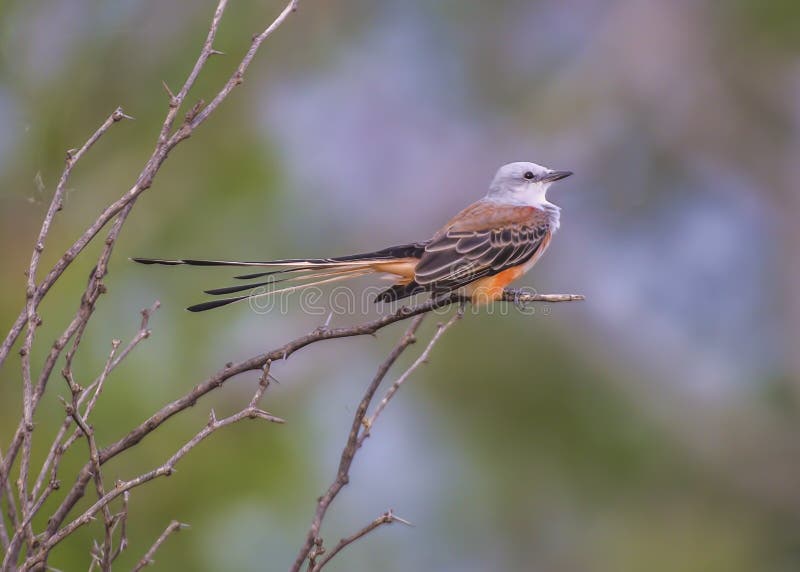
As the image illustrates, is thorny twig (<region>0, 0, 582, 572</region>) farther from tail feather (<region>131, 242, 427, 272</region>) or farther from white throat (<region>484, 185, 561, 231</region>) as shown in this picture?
white throat (<region>484, 185, 561, 231</region>)

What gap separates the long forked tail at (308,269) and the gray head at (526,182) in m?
1.01

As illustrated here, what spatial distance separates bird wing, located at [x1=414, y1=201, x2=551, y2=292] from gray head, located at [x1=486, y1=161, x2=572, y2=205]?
263 millimetres

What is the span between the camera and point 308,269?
10.9 feet

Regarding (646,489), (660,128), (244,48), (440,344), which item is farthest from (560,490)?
(244,48)

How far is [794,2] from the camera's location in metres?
10.3

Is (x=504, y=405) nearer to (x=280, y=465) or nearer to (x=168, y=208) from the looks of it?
(x=280, y=465)

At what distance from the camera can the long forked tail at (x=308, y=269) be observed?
276 centimetres

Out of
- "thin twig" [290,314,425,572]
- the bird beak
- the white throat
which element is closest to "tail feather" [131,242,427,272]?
"thin twig" [290,314,425,572]

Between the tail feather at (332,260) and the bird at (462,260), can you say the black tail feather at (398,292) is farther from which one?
the tail feather at (332,260)

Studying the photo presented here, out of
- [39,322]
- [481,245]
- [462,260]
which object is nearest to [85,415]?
[39,322]

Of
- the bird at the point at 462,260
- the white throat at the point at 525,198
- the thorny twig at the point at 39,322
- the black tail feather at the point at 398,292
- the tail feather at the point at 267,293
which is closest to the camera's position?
the thorny twig at the point at 39,322

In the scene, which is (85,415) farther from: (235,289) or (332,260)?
(332,260)

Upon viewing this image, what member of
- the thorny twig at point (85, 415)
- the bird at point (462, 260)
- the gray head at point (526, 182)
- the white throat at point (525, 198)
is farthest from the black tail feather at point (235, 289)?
the gray head at point (526, 182)

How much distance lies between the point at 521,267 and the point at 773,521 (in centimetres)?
615
